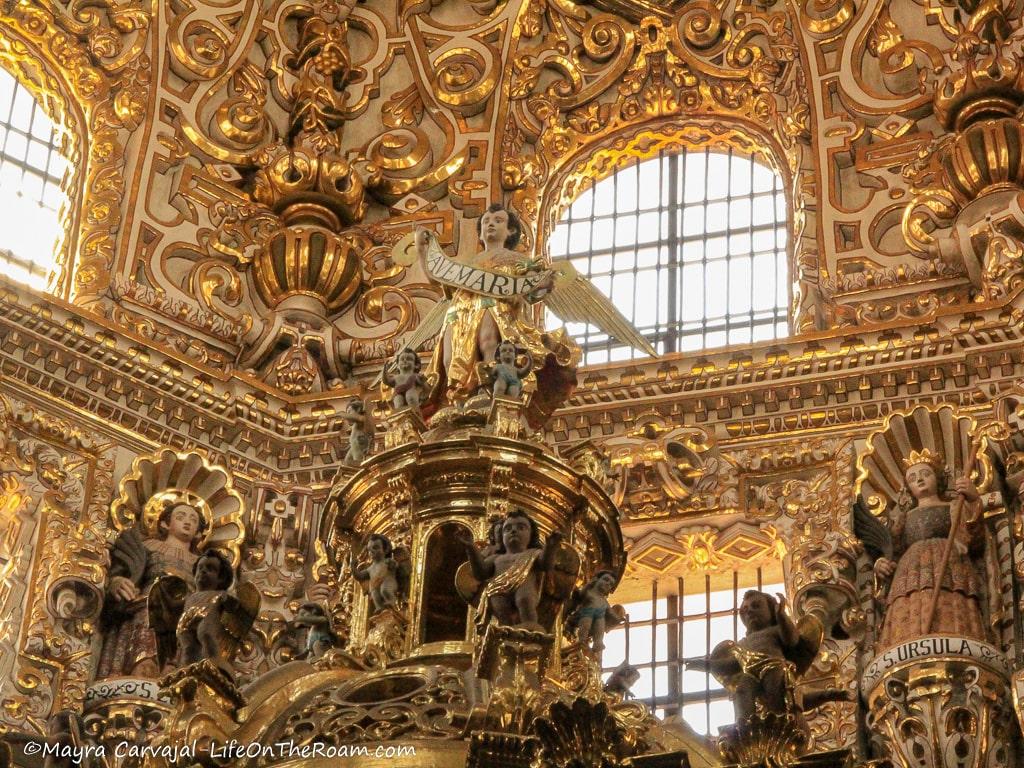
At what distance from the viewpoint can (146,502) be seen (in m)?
21.1

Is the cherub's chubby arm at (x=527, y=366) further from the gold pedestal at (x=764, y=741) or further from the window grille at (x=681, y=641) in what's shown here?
the gold pedestal at (x=764, y=741)

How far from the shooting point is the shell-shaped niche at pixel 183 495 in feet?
68.9

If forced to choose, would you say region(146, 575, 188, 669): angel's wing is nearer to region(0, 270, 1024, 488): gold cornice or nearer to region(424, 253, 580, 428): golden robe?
region(424, 253, 580, 428): golden robe

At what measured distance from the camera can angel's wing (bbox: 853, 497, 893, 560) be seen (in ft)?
64.0

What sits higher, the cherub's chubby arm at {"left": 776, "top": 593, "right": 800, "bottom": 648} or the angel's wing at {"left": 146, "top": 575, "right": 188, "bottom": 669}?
the angel's wing at {"left": 146, "top": 575, "right": 188, "bottom": 669}

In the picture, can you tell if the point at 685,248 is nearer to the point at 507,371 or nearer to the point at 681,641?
the point at 681,641

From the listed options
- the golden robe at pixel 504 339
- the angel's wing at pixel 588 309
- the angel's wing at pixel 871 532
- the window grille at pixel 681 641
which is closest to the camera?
the golden robe at pixel 504 339

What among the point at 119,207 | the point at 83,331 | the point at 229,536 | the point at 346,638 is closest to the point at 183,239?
the point at 119,207

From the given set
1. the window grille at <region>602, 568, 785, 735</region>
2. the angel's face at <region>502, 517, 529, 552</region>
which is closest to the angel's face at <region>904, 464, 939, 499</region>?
the window grille at <region>602, 568, 785, 735</region>

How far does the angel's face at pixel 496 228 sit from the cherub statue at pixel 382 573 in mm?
3349

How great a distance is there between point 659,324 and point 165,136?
485cm

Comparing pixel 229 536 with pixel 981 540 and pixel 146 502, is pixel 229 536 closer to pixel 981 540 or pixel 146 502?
pixel 146 502

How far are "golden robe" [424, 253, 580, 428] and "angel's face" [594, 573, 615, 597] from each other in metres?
1.72

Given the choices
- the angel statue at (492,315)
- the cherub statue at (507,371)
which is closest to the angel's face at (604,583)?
the cherub statue at (507,371)
